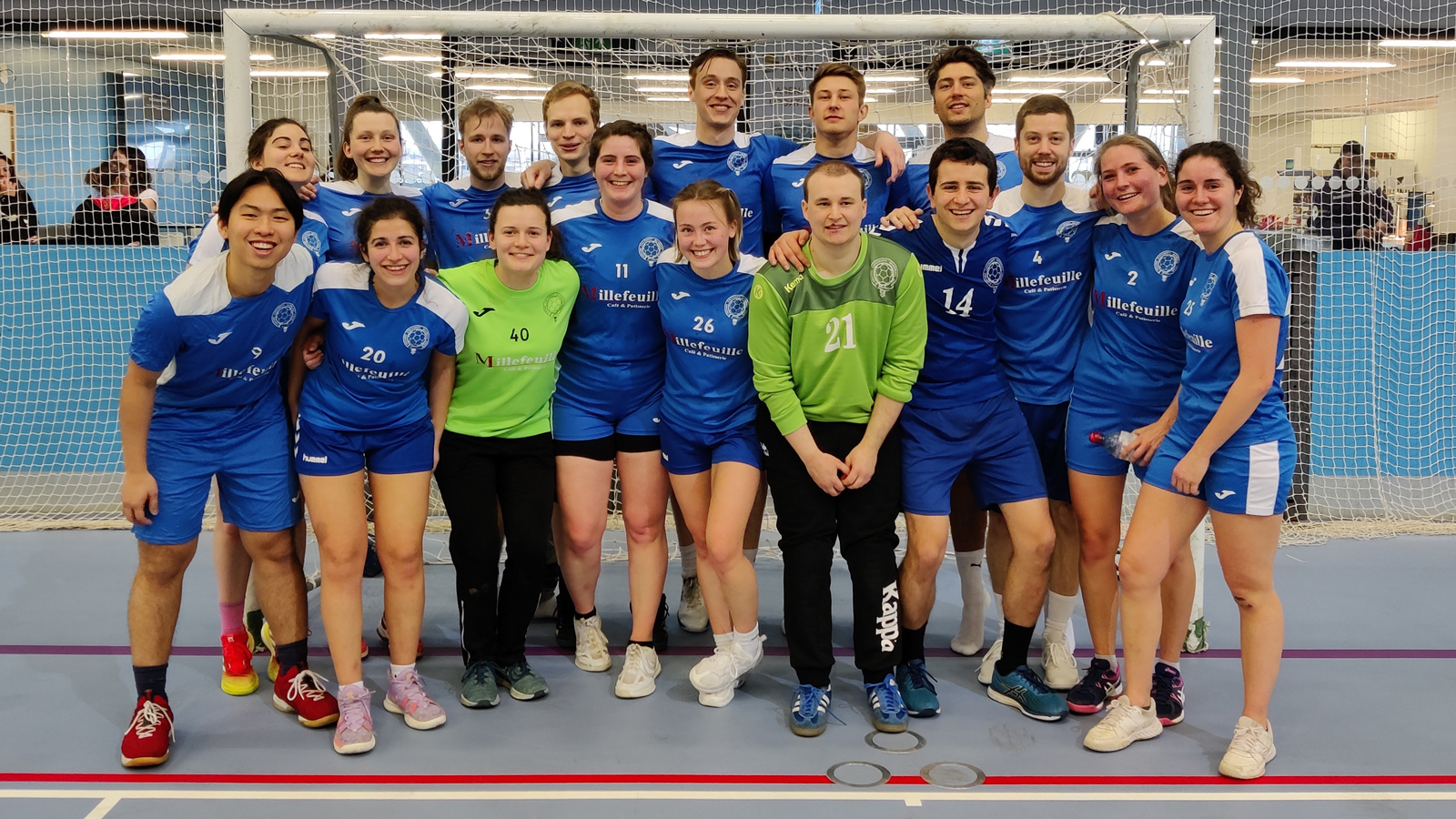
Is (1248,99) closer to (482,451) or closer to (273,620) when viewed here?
(482,451)

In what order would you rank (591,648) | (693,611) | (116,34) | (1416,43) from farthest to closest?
(1416,43)
(116,34)
(693,611)
(591,648)

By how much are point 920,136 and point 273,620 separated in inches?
168

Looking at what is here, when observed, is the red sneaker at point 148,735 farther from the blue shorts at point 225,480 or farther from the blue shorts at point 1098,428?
the blue shorts at point 1098,428

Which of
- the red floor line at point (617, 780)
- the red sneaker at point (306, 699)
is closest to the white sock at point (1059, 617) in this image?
the red floor line at point (617, 780)

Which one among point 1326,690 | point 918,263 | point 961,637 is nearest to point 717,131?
point 918,263

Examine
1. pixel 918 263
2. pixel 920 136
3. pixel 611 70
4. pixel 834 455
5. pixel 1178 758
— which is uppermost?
pixel 611 70

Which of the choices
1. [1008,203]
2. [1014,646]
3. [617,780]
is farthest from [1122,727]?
[1008,203]

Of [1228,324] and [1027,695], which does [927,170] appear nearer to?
[1228,324]

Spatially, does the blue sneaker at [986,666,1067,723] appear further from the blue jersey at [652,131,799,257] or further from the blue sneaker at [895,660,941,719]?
the blue jersey at [652,131,799,257]

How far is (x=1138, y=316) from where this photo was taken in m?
3.05

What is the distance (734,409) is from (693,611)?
108 centimetres

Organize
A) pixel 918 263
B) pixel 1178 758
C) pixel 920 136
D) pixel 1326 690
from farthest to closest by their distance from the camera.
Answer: pixel 920 136, pixel 1326 690, pixel 918 263, pixel 1178 758

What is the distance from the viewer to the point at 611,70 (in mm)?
6039

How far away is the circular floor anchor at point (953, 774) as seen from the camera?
2754 mm
